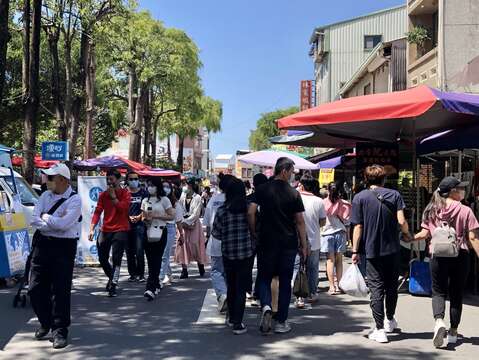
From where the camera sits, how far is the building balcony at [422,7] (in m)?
20.4

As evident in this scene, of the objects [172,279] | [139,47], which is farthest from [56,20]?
[172,279]

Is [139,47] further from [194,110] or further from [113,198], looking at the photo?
[113,198]

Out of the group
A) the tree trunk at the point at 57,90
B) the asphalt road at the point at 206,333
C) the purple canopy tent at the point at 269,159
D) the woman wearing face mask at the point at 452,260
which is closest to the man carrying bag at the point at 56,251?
the asphalt road at the point at 206,333

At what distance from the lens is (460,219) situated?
5.63 meters

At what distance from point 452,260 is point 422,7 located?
17.3 metres

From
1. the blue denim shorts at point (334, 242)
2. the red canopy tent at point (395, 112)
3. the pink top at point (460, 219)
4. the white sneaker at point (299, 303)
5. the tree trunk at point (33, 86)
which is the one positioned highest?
the tree trunk at point (33, 86)

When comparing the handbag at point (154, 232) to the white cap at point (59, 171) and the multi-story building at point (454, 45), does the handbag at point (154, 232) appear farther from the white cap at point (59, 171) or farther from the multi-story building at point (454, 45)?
the multi-story building at point (454, 45)

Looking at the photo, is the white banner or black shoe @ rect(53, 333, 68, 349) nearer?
black shoe @ rect(53, 333, 68, 349)

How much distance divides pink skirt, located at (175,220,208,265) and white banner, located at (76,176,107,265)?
200cm

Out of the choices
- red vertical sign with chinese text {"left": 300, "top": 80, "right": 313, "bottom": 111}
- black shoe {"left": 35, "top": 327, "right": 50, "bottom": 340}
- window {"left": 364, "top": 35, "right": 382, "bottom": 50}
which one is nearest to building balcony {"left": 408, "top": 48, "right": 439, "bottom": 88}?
black shoe {"left": 35, "top": 327, "right": 50, "bottom": 340}

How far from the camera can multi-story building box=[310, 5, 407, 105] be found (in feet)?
132

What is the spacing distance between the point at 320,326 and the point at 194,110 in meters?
32.7

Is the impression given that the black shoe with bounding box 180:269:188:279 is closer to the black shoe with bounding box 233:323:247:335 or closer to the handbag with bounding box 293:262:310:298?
the handbag with bounding box 293:262:310:298

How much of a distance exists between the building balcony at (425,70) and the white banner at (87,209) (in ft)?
40.9
